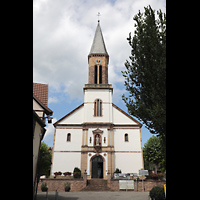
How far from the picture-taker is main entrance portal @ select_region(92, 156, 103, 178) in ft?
99.7

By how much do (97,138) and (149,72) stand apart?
2294 centimetres

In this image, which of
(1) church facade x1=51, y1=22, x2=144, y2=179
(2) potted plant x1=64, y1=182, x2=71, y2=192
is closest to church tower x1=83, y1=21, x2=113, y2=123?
(1) church facade x1=51, y1=22, x2=144, y2=179

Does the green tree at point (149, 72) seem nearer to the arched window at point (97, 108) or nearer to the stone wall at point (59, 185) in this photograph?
the stone wall at point (59, 185)

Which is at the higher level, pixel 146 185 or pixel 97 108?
pixel 97 108

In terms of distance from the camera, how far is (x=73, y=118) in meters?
34.0

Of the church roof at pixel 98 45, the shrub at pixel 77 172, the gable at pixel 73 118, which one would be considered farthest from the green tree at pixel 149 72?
the church roof at pixel 98 45

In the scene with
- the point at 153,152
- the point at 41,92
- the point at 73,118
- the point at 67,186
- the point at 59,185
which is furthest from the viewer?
the point at 153,152

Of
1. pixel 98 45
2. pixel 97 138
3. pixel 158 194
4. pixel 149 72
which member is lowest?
pixel 158 194

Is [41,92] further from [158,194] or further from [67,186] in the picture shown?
[158,194]

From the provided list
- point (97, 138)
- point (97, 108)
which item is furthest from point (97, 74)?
point (97, 138)

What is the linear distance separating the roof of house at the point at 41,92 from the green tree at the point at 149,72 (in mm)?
10551
